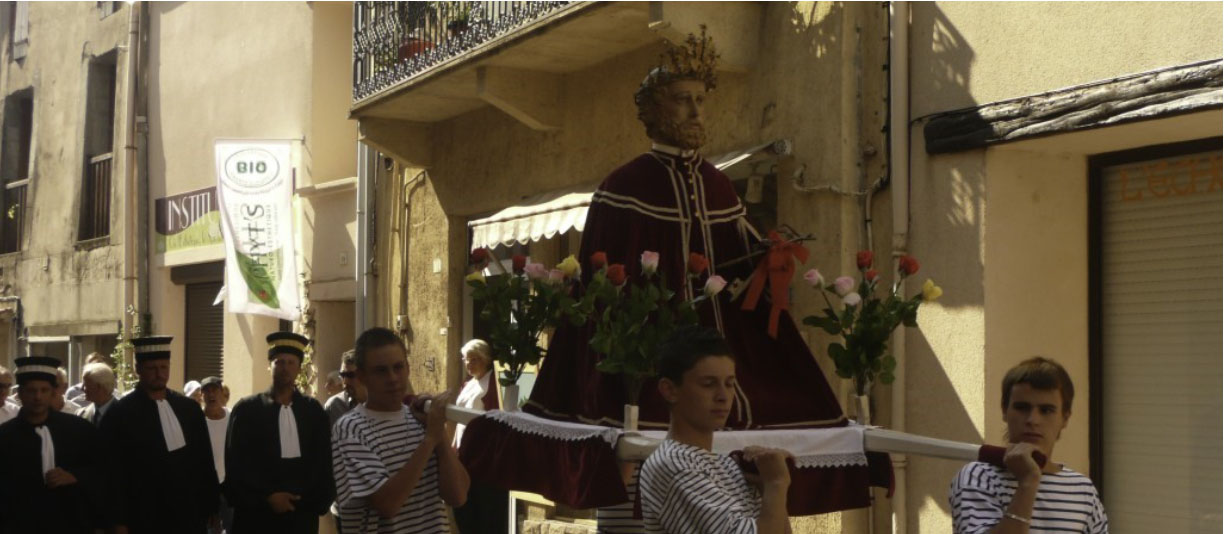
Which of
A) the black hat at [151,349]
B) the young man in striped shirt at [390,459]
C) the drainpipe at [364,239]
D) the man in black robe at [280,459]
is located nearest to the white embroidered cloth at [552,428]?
the young man in striped shirt at [390,459]

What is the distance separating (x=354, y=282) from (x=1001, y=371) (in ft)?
28.6

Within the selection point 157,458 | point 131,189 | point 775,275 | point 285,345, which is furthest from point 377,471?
point 131,189

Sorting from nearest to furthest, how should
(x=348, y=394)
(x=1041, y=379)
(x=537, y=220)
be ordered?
(x=1041, y=379) → (x=348, y=394) → (x=537, y=220)

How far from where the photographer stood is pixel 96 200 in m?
22.2

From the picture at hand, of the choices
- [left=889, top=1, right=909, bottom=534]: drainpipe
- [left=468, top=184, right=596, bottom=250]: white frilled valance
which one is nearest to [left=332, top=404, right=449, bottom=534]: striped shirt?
[left=889, top=1, right=909, bottom=534]: drainpipe

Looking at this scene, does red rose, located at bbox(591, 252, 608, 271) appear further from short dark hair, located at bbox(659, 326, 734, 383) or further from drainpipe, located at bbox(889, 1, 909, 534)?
drainpipe, located at bbox(889, 1, 909, 534)

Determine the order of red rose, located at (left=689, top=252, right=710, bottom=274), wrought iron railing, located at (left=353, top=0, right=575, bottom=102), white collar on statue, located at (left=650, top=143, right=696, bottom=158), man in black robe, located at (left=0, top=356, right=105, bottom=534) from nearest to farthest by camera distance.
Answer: red rose, located at (left=689, top=252, right=710, bottom=274), white collar on statue, located at (left=650, top=143, right=696, bottom=158), man in black robe, located at (left=0, top=356, right=105, bottom=534), wrought iron railing, located at (left=353, top=0, right=575, bottom=102)

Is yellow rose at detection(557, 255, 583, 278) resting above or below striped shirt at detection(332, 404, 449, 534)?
above

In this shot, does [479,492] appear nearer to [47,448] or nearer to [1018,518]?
[47,448]

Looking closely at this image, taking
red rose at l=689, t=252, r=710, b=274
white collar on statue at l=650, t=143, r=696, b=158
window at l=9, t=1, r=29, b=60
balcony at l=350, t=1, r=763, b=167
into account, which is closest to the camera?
red rose at l=689, t=252, r=710, b=274

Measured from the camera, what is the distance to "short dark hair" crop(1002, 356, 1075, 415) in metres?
3.82

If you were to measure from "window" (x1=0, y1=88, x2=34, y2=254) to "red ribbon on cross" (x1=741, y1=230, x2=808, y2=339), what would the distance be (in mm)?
21487

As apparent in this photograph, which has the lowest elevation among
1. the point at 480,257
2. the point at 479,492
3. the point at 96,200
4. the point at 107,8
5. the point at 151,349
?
the point at 479,492

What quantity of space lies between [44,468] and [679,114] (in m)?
4.31
